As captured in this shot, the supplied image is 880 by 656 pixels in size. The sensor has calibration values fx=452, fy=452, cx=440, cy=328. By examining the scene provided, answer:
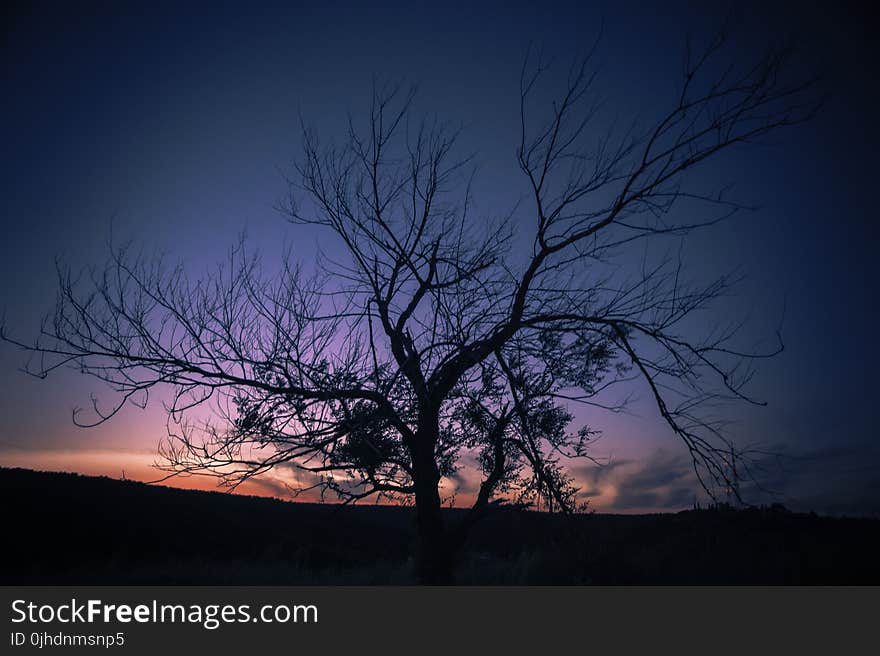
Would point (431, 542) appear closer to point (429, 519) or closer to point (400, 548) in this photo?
point (429, 519)

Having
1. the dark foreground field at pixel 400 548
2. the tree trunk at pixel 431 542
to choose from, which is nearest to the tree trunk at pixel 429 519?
the tree trunk at pixel 431 542

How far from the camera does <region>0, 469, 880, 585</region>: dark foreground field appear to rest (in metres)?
7.04

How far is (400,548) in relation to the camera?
2041 centimetres

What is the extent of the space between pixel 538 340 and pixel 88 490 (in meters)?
21.9

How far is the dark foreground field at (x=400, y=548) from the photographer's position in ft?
23.1

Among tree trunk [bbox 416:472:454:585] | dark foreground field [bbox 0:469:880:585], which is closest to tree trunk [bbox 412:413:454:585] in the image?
tree trunk [bbox 416:472:454:585]

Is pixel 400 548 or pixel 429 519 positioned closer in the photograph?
pixel 429 519

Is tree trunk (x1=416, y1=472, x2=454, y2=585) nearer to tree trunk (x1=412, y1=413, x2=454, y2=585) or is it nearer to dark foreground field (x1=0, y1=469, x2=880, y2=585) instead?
tree trunk (x1=412, y1=413, x2=454, y2=585)

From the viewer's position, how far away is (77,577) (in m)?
8.99

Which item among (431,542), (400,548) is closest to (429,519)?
(431,542)

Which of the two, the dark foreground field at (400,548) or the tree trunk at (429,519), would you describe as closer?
the tree trunk at (429,519)

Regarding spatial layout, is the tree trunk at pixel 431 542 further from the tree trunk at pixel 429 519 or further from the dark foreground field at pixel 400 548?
the dark foreground field at pixel 400 548
